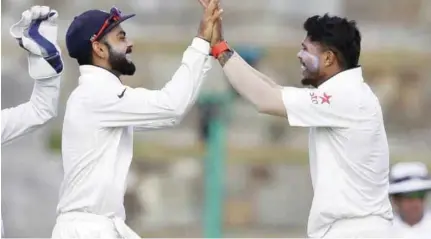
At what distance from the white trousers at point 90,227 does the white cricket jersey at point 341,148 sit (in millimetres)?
768

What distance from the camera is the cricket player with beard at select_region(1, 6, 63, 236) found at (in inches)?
221

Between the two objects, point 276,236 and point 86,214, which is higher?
point 86,214

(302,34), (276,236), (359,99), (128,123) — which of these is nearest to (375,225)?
(359,99)

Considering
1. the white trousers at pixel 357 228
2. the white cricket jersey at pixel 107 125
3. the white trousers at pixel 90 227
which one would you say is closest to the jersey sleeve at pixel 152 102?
the white cricket jersey at pixel 107 125

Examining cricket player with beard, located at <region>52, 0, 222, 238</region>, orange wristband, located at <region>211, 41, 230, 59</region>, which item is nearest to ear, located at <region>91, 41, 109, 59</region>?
cricket player with beard, located at <region>52, 0, 222, 238</region>

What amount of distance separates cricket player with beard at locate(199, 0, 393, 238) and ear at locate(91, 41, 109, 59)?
1.44ft

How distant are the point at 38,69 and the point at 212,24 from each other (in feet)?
2.48

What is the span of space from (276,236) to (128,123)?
178 inches

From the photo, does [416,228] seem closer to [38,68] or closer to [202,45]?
[202,45]

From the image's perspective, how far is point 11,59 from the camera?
1027 centimetres

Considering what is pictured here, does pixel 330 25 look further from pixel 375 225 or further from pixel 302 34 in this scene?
pixel 302 34

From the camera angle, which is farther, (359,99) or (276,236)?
(276,236)

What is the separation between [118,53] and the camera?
548 centimetres

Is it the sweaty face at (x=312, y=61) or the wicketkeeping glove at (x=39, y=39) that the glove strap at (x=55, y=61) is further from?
the sweaty face at (x=312, y=61)
